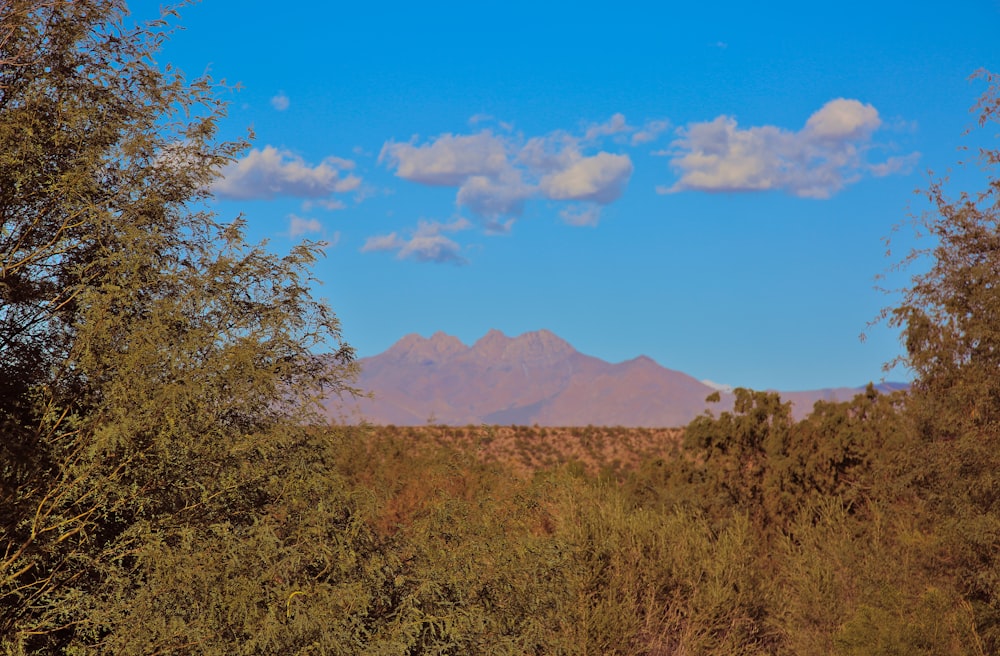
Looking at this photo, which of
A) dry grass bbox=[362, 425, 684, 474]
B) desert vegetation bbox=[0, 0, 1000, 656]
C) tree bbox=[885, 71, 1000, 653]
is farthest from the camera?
dry grass bbox=[362, 425, 684, 474]

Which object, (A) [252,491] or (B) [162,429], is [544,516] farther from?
(B) [162,429]

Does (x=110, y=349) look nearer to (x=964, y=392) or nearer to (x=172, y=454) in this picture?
(x=172, y=454)

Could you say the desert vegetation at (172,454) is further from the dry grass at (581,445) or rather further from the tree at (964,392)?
the dry grass at (581,445)

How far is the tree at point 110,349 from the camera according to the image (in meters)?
11.2

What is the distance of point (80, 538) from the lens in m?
11.5

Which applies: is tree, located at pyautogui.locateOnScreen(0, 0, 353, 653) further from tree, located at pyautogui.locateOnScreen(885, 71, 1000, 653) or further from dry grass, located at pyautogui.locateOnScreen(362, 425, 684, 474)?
dry grass, located at pyautogui.locateOnScreen(362, 425, 684, 474)

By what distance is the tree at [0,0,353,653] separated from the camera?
442 inches

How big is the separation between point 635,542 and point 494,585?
11342 mm

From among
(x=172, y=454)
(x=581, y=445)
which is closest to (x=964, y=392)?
(x=172, y=454)

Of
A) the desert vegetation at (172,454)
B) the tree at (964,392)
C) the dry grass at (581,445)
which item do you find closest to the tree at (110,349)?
the desert vegetation at (172,454)

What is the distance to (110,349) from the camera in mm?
11625

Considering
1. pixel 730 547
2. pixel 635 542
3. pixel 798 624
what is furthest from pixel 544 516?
pixel 798 624

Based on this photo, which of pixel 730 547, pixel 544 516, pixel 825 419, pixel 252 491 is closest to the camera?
pixel 252 491

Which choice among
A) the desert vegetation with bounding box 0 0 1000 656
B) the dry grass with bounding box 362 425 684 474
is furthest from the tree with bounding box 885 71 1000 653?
the dry grass with bounding box 362 425 684 474
